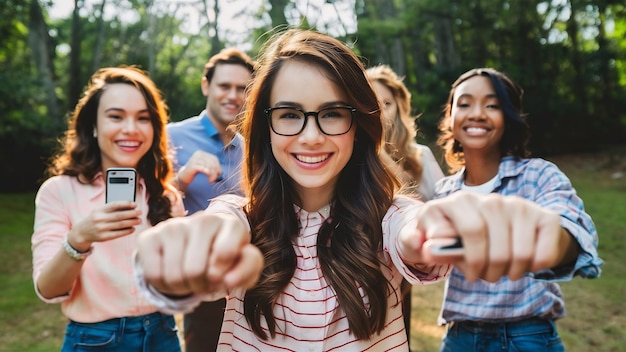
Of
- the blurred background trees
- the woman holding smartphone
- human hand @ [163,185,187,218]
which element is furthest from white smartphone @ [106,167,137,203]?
the blurred background trees

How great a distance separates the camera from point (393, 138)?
352 centimetres

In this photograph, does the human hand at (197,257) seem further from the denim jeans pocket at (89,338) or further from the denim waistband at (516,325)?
the denim waistband at (516,325)

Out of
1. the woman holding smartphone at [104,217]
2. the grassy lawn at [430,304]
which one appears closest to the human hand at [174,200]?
the woman holding smartphone at [104,217]

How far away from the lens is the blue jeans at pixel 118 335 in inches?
85.5

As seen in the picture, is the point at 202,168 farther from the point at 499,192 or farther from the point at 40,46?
the point at 40,46

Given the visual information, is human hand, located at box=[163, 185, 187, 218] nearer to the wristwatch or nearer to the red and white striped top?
the wristwatch

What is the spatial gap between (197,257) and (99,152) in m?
1.90

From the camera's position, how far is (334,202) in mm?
1852

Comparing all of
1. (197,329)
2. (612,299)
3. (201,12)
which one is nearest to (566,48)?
(612,299)

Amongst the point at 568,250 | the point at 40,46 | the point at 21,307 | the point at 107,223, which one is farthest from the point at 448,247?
the point at 40,46

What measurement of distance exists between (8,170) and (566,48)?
17300 mm

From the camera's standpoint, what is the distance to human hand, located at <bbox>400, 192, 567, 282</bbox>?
37.1 inches

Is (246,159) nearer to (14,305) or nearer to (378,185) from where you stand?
(378,185)

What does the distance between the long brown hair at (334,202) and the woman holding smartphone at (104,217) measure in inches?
22.9
